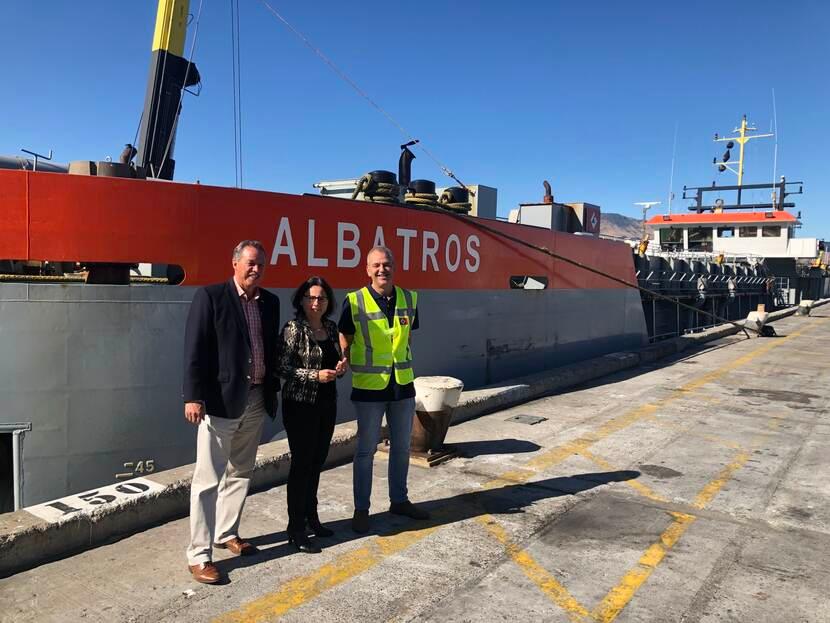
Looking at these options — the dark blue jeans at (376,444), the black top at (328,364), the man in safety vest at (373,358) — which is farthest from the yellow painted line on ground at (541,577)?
the black top at (328,364)

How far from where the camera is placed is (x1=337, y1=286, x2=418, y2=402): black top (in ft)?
11.8

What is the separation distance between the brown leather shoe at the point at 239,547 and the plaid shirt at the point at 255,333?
92 cm

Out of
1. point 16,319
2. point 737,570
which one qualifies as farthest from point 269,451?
point 737,570

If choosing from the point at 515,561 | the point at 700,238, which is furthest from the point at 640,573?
the point at 700,238

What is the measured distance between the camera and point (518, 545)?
356 cm

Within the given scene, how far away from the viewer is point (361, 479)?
3602 mm

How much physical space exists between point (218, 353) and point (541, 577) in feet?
6.72

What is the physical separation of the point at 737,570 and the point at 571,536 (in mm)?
906

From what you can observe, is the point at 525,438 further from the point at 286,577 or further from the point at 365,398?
the point at 286,577

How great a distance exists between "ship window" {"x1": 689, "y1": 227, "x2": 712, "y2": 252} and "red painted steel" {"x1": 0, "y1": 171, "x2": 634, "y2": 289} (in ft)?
89.1

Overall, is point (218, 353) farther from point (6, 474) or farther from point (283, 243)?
point (6, 474)

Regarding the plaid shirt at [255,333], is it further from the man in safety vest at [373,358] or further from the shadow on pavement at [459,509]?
the shadow on pavement at [459,509]

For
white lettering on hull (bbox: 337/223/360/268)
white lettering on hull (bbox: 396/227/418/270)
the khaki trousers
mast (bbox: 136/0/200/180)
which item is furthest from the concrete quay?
mast (bbox: 136/0/200/180)

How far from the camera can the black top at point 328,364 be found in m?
3.29
